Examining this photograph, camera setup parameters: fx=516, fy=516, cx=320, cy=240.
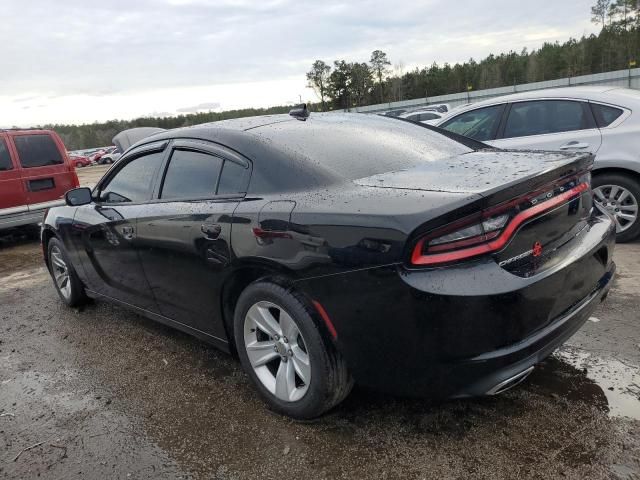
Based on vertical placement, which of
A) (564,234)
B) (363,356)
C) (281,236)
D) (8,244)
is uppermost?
(281,236)

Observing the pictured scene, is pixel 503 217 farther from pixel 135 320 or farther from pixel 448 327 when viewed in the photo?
pixel 135 320

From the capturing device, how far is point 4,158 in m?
8.21

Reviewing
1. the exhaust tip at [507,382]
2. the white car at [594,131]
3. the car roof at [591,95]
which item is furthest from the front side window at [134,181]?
the car roof at [591,95]

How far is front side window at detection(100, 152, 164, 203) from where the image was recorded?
3547 mm

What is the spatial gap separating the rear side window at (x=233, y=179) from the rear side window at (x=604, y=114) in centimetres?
401

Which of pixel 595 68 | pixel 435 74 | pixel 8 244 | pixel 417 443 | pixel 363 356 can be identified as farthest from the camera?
pixel 435 74

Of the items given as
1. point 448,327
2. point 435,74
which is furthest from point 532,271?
point 435,74

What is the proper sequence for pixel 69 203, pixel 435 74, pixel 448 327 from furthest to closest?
pixel 435 74
pixel 69 203
pixel 448 327

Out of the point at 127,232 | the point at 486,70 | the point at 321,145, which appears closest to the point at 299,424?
the point at 321,145

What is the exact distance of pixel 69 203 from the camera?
4207mm

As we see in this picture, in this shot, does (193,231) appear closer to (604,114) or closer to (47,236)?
(47,236)

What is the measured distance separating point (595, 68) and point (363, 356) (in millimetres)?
71881

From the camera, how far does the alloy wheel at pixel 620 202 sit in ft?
16.5

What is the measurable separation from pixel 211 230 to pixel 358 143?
3.21 feet
